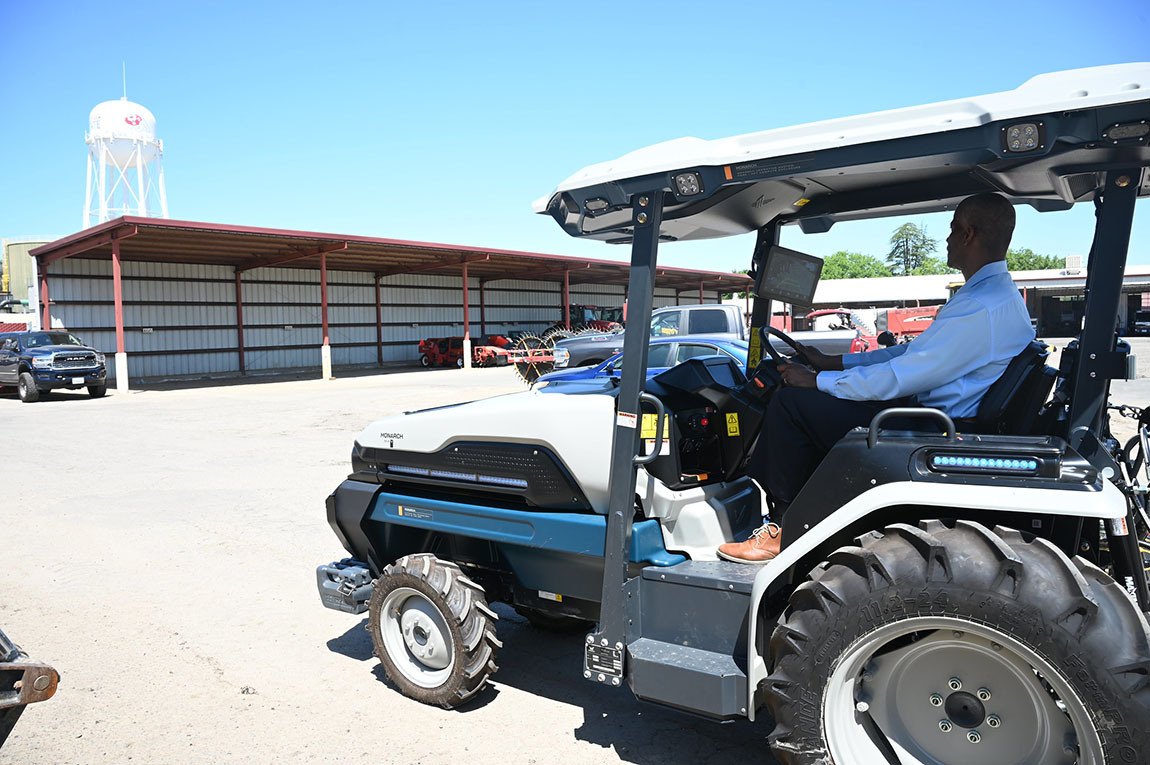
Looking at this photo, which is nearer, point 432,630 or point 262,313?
point 432,630

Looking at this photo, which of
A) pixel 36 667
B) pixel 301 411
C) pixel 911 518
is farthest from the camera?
pixel 301 411

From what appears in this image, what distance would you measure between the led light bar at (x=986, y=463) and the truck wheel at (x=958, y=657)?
18 centimetres

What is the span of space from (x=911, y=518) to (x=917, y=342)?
649 millimetres

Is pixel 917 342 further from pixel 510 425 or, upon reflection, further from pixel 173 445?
pixel 173 445

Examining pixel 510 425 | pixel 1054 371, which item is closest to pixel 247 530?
pixel 510 425

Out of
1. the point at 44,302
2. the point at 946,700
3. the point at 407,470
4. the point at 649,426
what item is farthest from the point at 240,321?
the point at 946,700

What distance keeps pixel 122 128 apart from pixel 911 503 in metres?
52.5

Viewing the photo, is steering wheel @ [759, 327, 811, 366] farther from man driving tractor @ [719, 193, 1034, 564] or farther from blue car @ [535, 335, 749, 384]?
blue car @ [535, 335, 749, 384]

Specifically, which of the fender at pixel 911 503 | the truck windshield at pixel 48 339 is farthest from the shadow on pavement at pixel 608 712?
the truck windshield at pixel 48 339

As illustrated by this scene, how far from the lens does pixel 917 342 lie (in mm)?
2947

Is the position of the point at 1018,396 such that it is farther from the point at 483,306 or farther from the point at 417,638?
the point at 483,306

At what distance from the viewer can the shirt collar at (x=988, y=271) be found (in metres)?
3.00

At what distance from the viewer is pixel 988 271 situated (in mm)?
3008

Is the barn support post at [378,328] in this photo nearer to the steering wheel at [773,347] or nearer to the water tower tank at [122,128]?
the water tower tank at [122,128]
